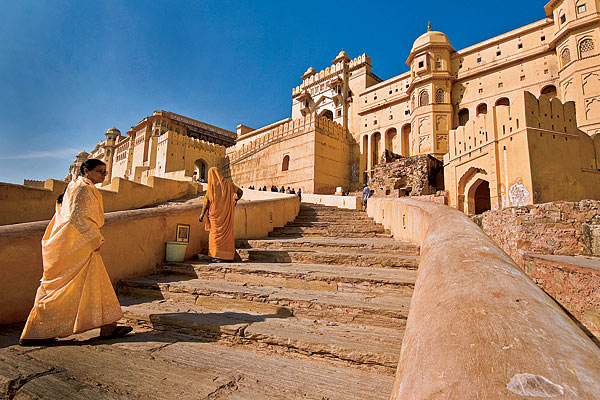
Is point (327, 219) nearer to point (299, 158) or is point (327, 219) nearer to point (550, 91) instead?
point (299, 158)

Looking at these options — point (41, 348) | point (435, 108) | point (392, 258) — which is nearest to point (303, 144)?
point (435, 108)

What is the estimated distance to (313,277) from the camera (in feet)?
10.8

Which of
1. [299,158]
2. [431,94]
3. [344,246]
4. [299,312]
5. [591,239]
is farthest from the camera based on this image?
[431,94]

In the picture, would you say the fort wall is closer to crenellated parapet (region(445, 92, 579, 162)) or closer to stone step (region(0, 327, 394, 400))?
crenellated parapet (region(445, 92, 579, 162))

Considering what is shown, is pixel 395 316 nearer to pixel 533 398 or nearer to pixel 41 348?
pixel 533 398

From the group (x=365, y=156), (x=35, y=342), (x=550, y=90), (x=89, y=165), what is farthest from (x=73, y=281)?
(x=550, y=90)

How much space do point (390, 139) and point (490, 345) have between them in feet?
107

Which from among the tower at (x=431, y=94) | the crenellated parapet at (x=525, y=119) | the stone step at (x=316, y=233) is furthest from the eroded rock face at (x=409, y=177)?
the stone step at (x=316, y=233)

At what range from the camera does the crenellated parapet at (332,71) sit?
3438 cm

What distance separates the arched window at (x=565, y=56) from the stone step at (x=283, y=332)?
27.7 metres

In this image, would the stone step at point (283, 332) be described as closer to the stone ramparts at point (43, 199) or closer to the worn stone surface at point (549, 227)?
the worn stone surface at point (549, 227)

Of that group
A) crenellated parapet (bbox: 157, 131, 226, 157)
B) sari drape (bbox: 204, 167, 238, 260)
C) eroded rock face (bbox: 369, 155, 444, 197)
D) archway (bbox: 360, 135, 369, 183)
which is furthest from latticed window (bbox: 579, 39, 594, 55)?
crenellated parapet (bbox: 157, 131, 226, 157)

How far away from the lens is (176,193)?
621 inches

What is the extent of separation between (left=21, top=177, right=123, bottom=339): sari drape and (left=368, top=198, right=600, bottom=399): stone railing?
2.58 m
